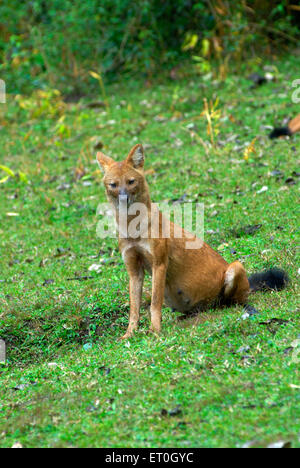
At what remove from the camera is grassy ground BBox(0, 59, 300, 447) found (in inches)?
153

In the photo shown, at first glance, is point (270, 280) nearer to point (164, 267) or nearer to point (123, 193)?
point (164, 267)

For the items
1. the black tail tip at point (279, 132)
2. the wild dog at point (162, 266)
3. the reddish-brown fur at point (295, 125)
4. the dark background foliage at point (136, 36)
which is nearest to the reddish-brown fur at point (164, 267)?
the wild dog at point (162, 266)

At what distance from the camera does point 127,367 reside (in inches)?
180

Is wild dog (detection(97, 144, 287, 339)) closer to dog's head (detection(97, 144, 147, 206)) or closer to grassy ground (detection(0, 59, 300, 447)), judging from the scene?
dog's head (detection(97, 144, 147, 206))

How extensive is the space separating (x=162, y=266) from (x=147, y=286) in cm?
119

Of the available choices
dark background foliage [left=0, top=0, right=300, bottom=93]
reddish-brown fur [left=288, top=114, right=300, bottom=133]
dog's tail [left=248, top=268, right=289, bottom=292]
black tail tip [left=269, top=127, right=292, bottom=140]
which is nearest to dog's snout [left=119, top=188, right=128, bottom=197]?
dog's tail [left=248, top=268, right=289, bottom=292]

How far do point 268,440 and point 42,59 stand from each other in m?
12.0

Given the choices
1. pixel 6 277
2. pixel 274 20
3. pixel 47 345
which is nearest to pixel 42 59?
pixel 274 20

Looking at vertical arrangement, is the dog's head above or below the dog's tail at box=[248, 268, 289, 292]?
above

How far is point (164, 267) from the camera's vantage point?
5383 mm

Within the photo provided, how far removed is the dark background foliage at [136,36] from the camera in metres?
12.7

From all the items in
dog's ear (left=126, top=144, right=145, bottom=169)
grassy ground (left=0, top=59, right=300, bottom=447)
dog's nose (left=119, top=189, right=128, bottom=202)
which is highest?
dog's ear (left=126, top=144, right=145, bottom=169)

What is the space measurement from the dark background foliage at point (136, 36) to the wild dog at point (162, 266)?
24.8ft
